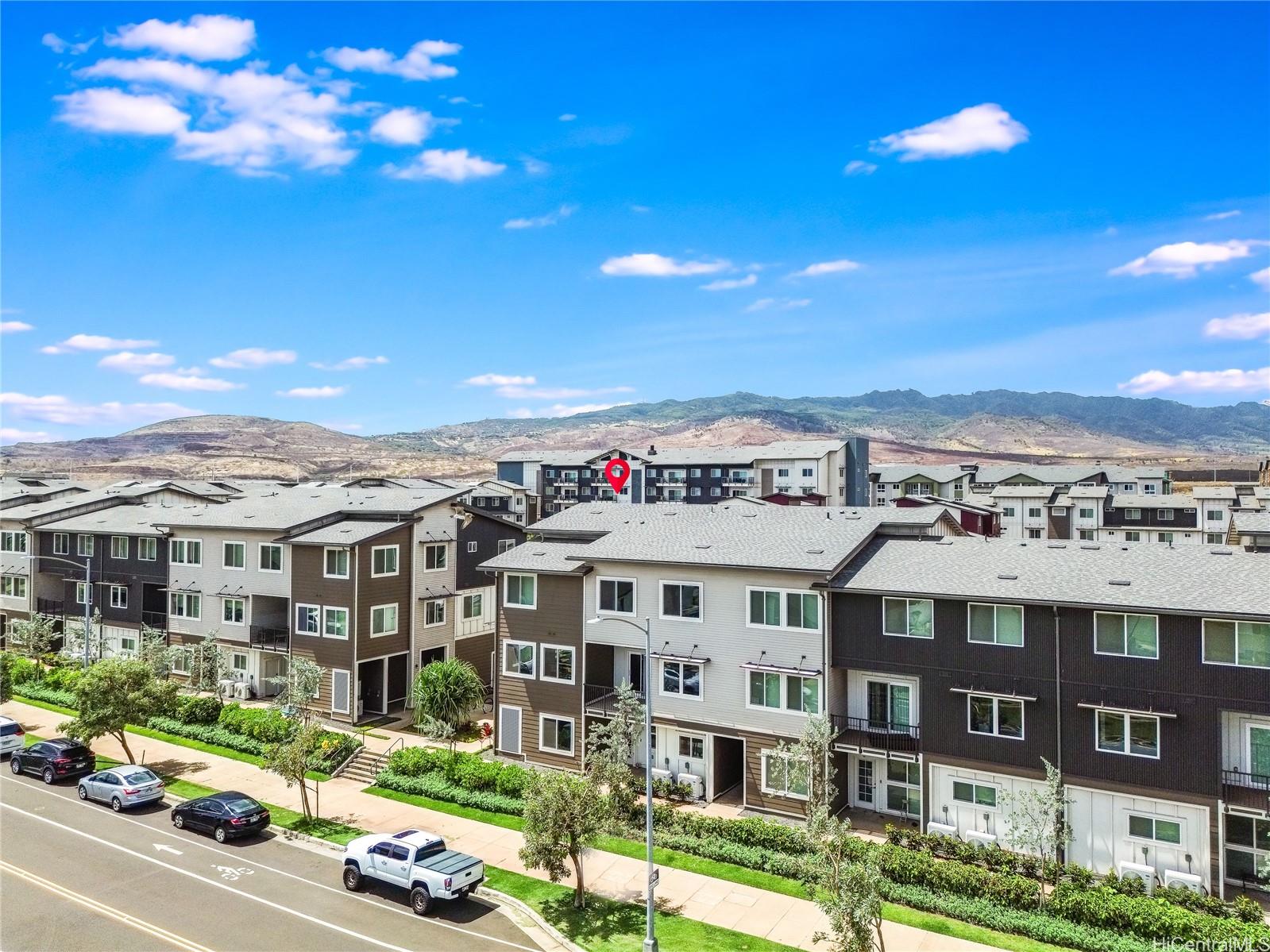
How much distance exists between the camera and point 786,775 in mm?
30875

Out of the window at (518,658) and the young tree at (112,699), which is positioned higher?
the window at (518,658)

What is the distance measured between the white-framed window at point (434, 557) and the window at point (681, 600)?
18.1 meters

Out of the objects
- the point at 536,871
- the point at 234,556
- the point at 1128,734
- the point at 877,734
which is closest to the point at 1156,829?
the point at 1128,734

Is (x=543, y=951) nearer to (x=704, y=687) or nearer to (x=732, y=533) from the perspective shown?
(x=704, y=687)

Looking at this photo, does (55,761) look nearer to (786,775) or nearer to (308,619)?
(308,619)

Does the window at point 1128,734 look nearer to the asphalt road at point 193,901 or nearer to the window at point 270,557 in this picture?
the asphalt road at point 193,901

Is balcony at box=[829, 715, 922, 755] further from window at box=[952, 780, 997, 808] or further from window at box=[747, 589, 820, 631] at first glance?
window at box=[747, 589, 820, 631]

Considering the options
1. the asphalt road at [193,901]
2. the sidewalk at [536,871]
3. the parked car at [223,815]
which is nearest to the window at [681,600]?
the sidewalk at [536,871]

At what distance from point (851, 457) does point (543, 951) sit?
106 meters

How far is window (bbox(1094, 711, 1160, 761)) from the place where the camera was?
25.8 meters

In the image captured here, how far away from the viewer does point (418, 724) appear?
3978 cm

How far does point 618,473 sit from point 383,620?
232ft

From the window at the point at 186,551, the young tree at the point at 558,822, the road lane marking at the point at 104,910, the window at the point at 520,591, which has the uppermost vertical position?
the window at the point at 186,551

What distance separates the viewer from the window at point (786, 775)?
96.1 feet
